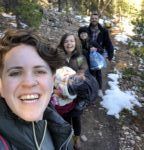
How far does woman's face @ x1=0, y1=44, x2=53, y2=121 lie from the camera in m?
1.75

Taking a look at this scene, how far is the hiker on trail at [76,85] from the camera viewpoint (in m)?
4.30

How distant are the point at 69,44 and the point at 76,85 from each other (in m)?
1.14

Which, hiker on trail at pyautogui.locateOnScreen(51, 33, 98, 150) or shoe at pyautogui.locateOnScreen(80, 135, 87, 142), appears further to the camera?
shoe at pyautogui.locateOnScreen(80, 135, 87, 142)

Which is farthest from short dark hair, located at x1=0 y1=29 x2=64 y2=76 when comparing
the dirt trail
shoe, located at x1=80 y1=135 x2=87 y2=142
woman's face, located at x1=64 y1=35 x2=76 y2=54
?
shoe, located at x1=80 y1=135 x2=87 y2=142

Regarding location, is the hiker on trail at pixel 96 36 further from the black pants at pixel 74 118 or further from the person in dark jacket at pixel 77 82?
the black pants at pixel 74 118

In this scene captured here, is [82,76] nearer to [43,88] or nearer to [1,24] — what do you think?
[43,88]

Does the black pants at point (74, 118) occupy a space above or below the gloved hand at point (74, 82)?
below

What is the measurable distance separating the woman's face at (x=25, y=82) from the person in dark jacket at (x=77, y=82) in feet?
7.79

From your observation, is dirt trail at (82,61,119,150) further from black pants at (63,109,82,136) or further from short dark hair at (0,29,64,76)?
short dark hair at (0,29,64,76)

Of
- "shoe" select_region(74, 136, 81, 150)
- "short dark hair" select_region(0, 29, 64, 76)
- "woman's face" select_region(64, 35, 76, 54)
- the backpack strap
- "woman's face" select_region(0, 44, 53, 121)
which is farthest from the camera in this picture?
"shoe" select_region(74, 136, 81, 150)

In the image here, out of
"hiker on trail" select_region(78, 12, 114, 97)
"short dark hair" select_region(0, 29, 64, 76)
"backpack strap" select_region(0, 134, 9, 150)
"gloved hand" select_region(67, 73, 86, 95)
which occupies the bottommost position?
"hiker on trail" select_region(78, 12, 114, 97)

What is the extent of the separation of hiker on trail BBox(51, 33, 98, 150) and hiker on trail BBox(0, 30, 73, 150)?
90.6 inches

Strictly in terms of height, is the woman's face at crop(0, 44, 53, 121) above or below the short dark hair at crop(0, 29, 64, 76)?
below

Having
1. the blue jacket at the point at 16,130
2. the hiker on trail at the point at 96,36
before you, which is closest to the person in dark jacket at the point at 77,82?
the hiker on trail at the point at 96,36
